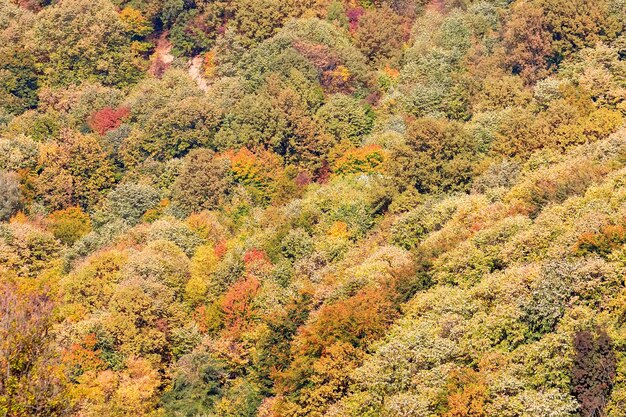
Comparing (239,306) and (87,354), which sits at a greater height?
(87,354)

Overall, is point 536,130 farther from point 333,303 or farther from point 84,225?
point 84,225

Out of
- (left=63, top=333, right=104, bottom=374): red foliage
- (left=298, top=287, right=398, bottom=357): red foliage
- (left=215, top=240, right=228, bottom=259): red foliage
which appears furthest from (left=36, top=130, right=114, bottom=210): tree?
(left=298, top=287, right=398, bottom=357): red foliage

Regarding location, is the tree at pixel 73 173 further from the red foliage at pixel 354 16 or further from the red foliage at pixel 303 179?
the red foliage at pixel 354 16

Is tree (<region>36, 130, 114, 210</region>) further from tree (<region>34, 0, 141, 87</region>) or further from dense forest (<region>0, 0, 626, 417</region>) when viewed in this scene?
tree (<region>34, 0, 141, 87</region>)

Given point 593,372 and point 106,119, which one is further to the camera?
point 106,119

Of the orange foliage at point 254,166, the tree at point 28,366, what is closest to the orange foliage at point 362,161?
the orange foliage at point 254,166

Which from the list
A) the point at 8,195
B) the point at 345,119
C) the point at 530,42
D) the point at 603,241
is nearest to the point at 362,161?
the point at 345,119

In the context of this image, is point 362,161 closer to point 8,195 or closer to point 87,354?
point 8,195
